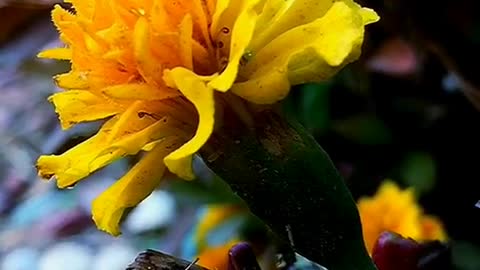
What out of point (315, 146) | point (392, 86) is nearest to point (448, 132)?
point (392, 86)

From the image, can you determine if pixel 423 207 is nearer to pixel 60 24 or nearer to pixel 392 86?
pixel 392 86

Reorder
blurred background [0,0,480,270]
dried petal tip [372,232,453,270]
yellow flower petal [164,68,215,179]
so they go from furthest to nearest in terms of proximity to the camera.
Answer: blurred background [0,0,480,270]
dried petal tip [372,232,453,270]
yellow flower petal [164,68,215,179]

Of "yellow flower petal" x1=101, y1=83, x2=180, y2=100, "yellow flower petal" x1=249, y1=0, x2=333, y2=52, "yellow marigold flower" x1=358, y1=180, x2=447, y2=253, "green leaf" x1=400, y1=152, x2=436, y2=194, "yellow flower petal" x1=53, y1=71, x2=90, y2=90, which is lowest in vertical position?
"green leaf" x1=400, y1=152, x2=436, y2=194

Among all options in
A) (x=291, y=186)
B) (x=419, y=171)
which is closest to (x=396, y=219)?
(x=419, y=171)

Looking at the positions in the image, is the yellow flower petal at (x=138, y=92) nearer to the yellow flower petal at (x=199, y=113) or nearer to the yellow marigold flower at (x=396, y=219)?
the yellow flower petal at (x=199, y=113)

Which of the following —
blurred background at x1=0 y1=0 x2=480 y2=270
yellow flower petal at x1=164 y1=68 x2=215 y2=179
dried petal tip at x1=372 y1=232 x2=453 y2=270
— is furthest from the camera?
blurred background at x1=0 y1=0 x2=480 y2=270

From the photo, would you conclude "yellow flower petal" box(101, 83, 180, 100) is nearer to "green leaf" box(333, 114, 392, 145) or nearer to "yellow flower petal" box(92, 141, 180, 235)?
"yellow flower petal" box(92, 141, 180, 235)

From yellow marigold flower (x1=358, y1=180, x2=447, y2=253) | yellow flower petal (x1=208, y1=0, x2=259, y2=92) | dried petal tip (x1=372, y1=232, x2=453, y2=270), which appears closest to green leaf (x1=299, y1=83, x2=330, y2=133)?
yellow marigold flower (x1=358, y1=180, x2=447, y2=253)
